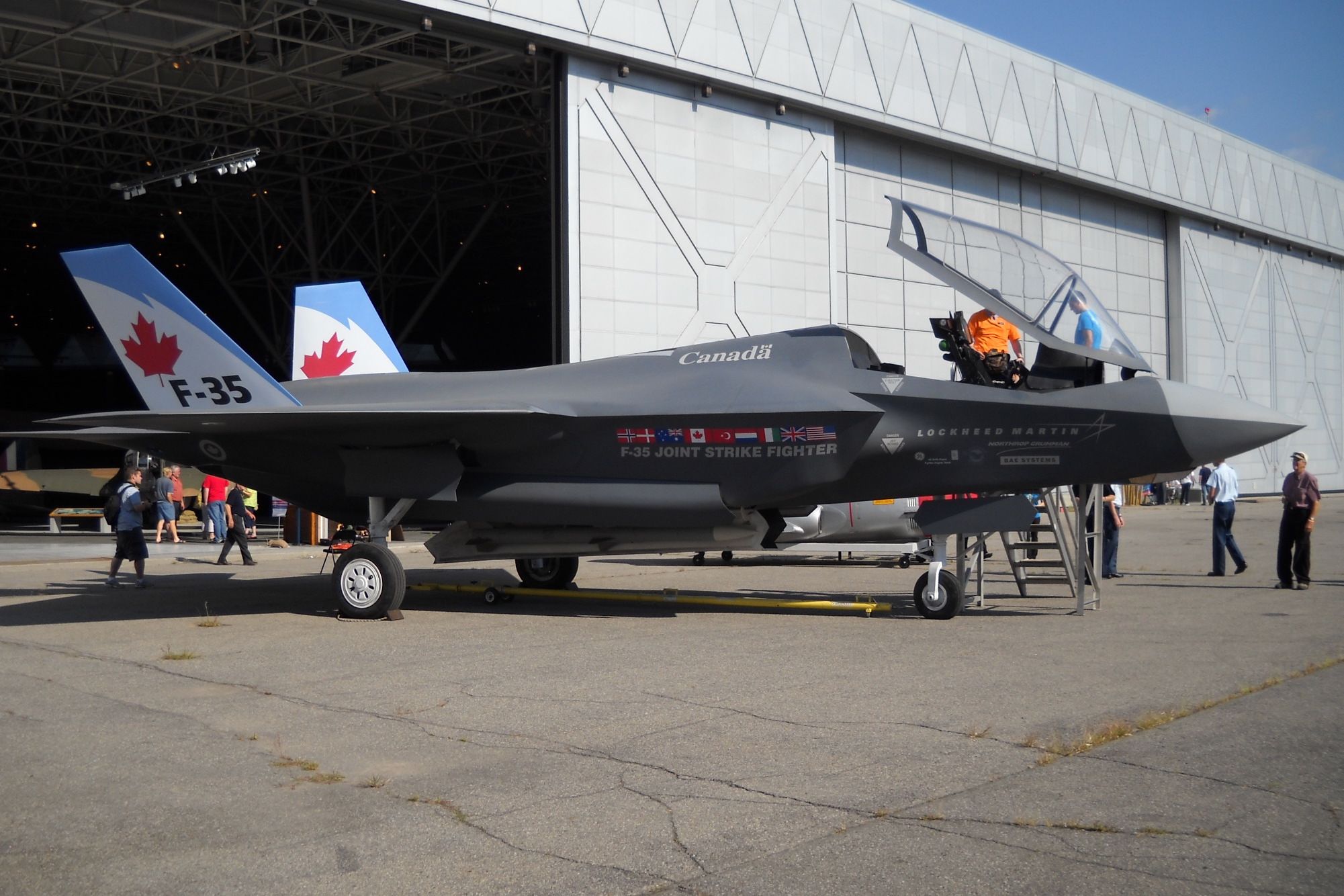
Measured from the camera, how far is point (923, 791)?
16.0ft

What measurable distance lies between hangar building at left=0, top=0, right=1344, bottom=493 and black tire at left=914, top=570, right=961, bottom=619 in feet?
40.6

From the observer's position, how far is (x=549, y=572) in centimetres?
1369

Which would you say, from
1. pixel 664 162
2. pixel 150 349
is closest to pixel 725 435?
pixel 150 349

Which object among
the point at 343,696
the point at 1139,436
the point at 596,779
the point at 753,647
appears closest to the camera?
the point at 596,779

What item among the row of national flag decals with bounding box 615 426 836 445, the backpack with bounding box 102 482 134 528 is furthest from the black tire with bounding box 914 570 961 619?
the backpack with bounding box 102 482 134 528

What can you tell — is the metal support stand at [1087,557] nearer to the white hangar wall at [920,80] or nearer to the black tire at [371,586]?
the black tire at [371,586]

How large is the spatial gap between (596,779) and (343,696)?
8.64ft

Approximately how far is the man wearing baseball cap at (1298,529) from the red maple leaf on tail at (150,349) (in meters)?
13.4

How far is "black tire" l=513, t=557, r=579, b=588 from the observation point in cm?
1358

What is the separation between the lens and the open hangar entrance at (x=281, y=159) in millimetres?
22797

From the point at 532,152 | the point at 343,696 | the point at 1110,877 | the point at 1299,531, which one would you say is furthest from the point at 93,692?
the point at 532,152

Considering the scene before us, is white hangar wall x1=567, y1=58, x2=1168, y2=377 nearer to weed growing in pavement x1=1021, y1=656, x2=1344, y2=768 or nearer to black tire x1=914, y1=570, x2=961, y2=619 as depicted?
black tire x1=914, y1=570, x2=961, y2=619

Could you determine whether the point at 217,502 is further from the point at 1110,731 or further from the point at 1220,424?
the point at 1110,731

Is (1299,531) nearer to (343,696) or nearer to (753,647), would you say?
(753,647)
